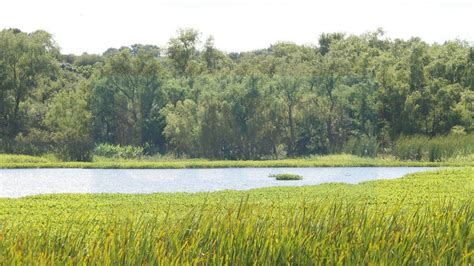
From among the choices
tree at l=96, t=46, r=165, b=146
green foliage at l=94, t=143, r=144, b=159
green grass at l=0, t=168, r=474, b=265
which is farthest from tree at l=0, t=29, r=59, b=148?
green grass at l=0, t=168, r=474, b=265

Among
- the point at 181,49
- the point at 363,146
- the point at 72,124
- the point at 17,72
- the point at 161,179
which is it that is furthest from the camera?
the point at 181,49

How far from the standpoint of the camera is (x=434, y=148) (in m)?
36.0

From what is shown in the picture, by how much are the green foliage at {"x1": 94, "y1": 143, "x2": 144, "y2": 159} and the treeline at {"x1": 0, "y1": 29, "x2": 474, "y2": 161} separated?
60 centimetres

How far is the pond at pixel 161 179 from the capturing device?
83.0 ft

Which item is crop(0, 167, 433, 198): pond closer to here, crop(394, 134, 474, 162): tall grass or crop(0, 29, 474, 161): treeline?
crop(394, 134, 474, 162): tall grass

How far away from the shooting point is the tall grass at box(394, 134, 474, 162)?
3538 centimetres

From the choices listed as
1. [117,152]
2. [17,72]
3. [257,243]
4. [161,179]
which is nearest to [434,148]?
[161,179]

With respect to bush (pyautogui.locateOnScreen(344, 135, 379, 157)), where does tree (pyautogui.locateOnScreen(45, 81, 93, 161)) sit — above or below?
above

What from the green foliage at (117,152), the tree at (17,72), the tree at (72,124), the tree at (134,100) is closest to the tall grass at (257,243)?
the tree at (72,124)

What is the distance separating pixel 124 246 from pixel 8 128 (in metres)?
41.2

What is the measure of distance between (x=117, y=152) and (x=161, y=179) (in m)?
14.0

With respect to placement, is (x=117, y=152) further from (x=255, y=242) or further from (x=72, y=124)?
(x=255, y=242)

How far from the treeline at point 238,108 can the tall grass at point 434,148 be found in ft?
10.1

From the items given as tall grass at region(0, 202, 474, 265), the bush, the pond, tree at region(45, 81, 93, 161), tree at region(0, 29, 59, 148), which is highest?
tree at region(0, 29, 59, 148)
